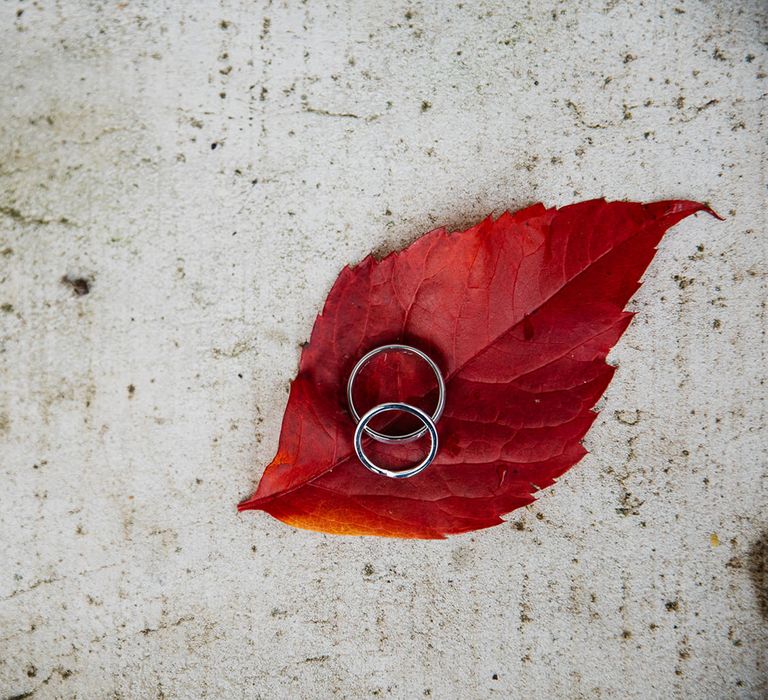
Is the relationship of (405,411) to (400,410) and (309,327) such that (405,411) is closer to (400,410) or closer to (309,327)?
(400,410)

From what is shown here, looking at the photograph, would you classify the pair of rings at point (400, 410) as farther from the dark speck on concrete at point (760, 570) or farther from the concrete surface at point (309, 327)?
the dark speck on concrete at point (760, 570)

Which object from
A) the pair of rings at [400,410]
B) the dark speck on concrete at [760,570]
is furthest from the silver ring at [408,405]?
the dark speck on concrete at [760,570]

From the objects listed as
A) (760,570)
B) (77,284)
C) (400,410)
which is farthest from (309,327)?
(760,570)

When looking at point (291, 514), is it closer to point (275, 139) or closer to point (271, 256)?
point (271, 256)

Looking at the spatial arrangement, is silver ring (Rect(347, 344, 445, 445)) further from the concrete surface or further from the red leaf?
the concrete surface

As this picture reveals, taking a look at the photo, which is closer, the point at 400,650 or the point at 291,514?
the point at 291,514

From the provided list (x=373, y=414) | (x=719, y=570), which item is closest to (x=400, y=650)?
(x=373, y=414)
